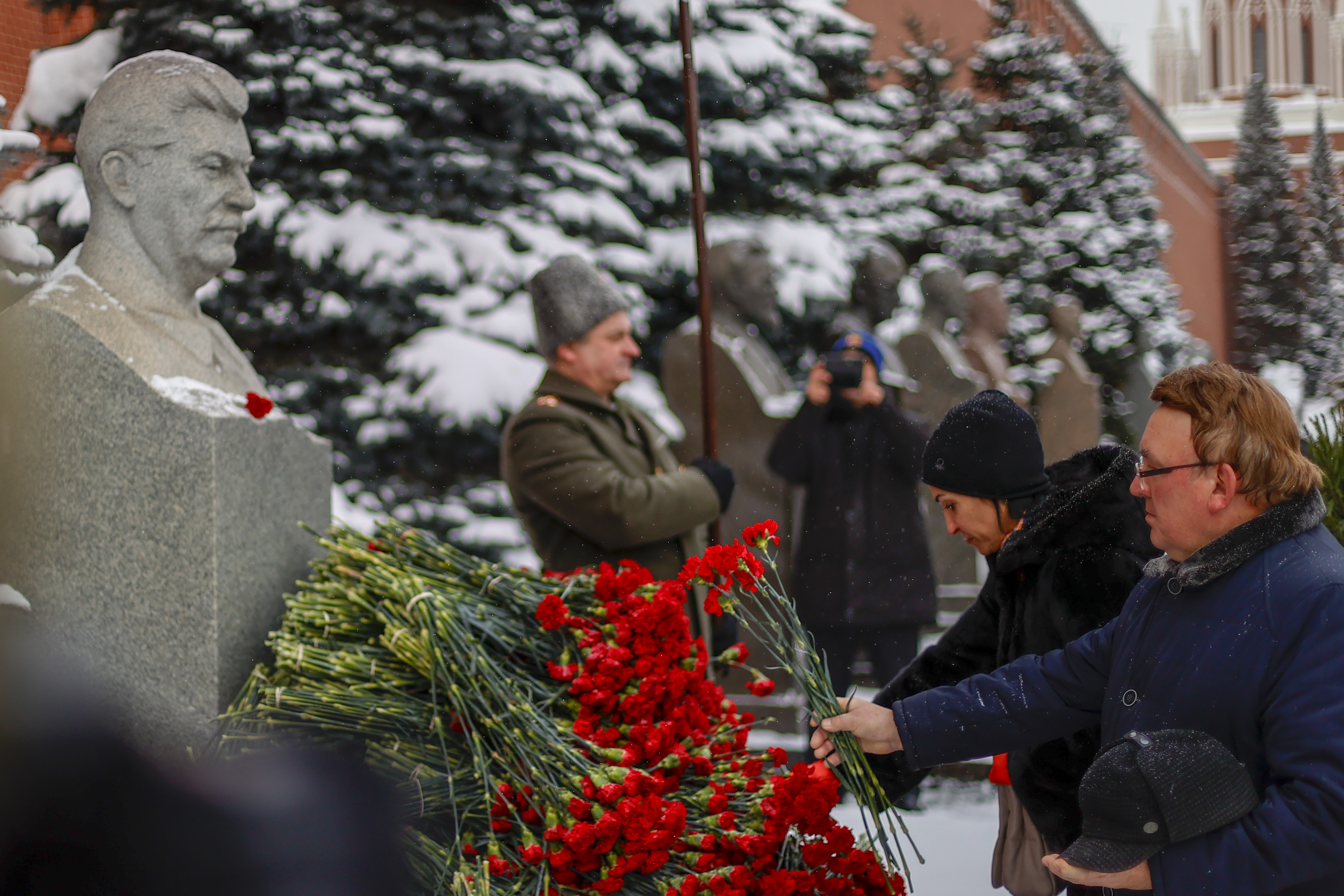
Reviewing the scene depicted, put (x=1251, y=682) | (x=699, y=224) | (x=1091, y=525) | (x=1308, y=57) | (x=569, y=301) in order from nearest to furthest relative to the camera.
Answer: (x=1251, y=682) → (x=1091, y=525) → (x=1308, y=57) → (x=569, y=301) → (x=699, y=224)

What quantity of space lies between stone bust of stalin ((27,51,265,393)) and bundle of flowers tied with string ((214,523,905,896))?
0.68m

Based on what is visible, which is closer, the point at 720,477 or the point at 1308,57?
the point at 1308,57

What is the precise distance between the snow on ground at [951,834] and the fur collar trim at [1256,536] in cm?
84

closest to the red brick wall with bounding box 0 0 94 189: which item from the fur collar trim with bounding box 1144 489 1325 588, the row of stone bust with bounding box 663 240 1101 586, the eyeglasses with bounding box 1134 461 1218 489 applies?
the row of stone bust with bounding box 663 240 1101 586

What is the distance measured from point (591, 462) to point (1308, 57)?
1952 mm

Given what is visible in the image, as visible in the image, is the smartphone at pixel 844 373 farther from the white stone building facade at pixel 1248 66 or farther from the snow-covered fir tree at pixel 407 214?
the snow-covered fir tree at pixel 407 214

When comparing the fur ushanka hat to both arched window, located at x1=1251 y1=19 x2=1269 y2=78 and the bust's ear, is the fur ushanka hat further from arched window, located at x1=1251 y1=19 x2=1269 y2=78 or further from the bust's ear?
arched window, located at x1=1251 y1=19 x2=1269 y2=78

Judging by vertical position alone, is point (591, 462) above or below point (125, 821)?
below

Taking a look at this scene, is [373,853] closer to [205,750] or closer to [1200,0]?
[205,750]

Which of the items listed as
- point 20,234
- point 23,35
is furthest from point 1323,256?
point 23,35

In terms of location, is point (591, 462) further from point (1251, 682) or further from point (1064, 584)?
point (1251, 682)

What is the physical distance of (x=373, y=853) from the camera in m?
0.62

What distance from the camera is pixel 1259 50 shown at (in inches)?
111

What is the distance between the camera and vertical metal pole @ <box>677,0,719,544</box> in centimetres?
311
